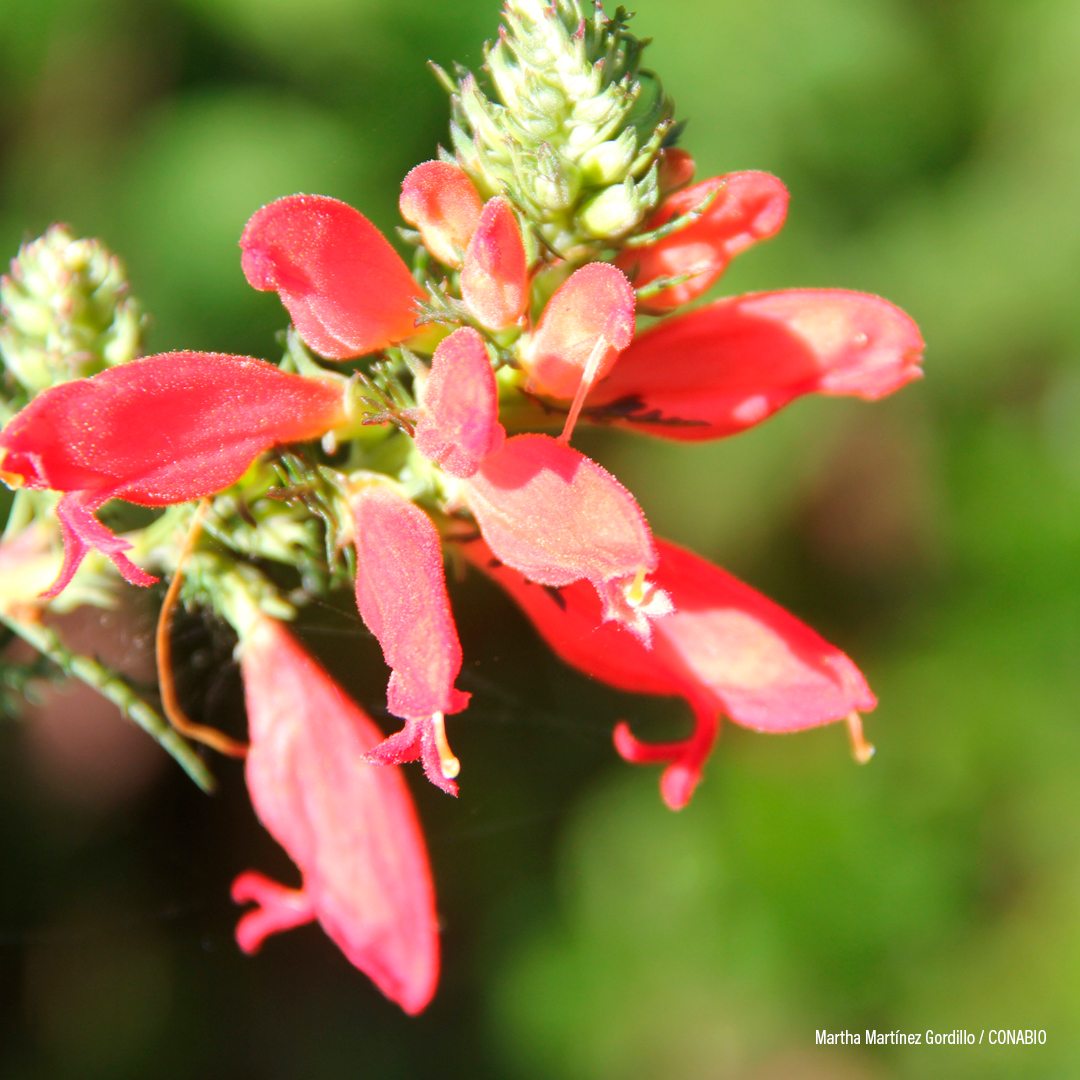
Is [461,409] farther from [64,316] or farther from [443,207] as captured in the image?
[64,316]

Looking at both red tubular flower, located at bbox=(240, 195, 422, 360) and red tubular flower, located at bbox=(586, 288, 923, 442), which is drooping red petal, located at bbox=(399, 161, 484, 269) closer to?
red tubular flower, located at bbox=(240, 195, 422, 360)

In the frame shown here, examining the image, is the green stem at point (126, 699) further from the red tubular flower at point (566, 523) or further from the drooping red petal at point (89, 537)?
the red tubular flower at point (566, 523)

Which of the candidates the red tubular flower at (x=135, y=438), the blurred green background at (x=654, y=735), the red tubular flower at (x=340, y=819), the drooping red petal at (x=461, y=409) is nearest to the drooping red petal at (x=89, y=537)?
the red tubular flower at (x=135, y=438)

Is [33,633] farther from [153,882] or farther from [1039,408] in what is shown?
[1039,408]

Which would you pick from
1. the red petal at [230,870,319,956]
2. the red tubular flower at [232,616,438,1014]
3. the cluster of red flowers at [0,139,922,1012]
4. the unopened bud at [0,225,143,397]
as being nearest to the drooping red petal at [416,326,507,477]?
the cluster of red flowers at [0,139,922,1012]

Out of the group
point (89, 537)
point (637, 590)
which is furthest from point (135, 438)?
point (637, 590)
